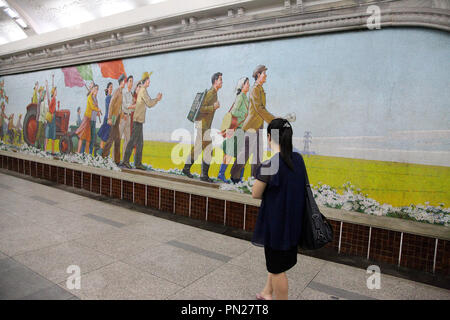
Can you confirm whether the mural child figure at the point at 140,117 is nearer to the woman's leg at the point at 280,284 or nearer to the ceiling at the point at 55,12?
the ceiling at the point at 55,12

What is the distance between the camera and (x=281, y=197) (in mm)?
1995

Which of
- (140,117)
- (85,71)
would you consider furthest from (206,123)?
(85,71)

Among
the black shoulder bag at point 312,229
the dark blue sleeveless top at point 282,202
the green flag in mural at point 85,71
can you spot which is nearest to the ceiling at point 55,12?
the green flag in mural at point 85,71

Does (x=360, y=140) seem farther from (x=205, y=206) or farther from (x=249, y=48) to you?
(x=205, y=206)

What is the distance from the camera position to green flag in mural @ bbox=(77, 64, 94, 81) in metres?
6.24

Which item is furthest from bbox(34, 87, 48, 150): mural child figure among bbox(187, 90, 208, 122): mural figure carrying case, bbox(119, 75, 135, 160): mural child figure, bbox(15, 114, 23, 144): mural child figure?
bbox(187, 90, 208, 122): mural figure carrying case

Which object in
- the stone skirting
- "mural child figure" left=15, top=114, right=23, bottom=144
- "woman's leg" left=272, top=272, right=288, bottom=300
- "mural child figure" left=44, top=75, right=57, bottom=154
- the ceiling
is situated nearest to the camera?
"woman's leg" left=272, top=272, right=288, bottom=300

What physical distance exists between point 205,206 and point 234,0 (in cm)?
304

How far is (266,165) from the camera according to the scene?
6.56ft

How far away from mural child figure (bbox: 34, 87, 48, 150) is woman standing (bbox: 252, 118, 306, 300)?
7.29 m

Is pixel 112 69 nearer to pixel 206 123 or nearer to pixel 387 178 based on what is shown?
pixel 206 123

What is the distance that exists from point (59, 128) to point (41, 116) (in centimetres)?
99

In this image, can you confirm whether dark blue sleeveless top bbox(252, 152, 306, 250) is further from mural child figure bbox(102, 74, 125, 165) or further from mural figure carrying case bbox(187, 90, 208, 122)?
mural child figure bbox(102, 74, 125, 165)

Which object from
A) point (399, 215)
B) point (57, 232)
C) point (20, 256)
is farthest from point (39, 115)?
point (399, 215)
